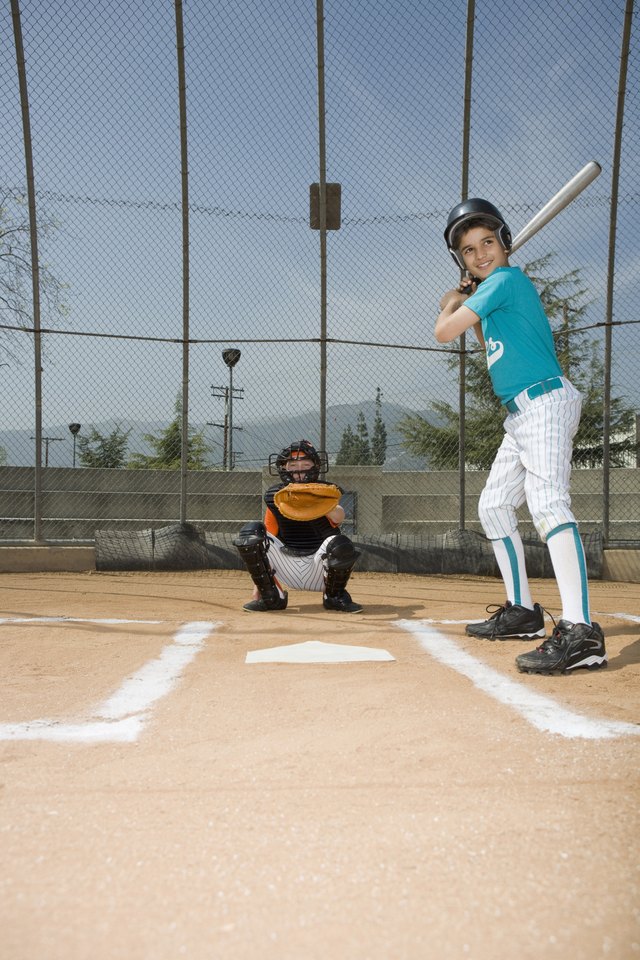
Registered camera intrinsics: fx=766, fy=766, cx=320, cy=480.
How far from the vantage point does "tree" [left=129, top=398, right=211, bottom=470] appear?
26.7 feet

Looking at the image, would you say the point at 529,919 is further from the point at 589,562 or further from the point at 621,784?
the point at 589,562

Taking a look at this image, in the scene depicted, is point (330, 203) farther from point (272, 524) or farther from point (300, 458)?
point (272, 524)

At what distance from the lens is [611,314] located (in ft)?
23.7

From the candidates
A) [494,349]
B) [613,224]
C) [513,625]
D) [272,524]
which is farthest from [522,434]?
[613,224]

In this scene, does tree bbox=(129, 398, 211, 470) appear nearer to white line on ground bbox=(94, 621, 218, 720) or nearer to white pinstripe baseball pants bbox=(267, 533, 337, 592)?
white pinstripe baseball pants bbox=(267, 533, 337, 592)

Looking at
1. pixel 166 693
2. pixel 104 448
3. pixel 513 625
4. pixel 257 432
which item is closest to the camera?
pixel 166 693

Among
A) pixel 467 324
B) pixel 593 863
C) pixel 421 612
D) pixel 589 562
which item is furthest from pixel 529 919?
pixel 589 562

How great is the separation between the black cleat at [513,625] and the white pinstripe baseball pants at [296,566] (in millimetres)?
1486

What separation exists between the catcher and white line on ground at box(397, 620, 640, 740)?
1243mm

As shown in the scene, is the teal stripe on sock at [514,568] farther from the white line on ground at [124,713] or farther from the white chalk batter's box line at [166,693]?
the white line on ground at [124,713]

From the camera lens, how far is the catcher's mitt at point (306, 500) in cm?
507

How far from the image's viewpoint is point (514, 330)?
3.55m

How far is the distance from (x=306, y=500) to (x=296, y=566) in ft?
1.46

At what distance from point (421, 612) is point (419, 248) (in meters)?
4.08
